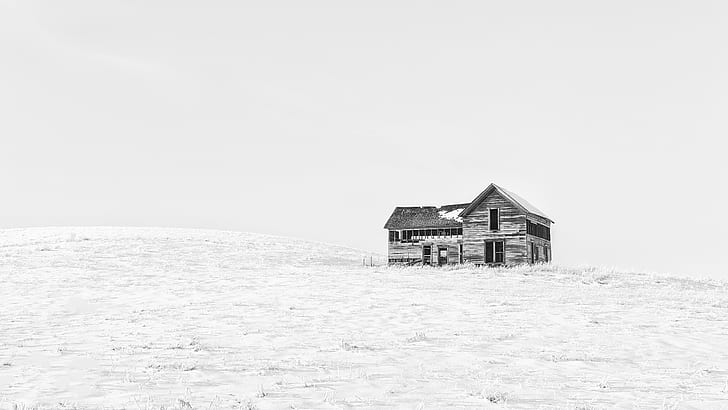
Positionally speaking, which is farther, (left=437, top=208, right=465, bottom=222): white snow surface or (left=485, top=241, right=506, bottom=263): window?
(left=437, top=208, right=465, bottom=222): white snow surface

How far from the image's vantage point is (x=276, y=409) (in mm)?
9195

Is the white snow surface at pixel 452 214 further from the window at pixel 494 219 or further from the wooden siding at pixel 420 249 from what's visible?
the window at pixel 494 219

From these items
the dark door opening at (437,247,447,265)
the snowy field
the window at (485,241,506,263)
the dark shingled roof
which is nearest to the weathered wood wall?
the window at (485,241,506,263)

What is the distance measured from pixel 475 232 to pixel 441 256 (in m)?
4.71

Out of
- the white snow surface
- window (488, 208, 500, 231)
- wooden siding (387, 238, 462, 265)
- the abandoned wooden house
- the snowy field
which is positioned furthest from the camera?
the white snow surface

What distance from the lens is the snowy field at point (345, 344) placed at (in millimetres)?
10273

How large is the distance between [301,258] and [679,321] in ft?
120

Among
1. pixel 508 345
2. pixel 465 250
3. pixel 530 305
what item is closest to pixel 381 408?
pixel 508 345

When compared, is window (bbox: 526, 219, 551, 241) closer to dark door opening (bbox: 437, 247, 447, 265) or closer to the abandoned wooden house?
the abandoned wooden house

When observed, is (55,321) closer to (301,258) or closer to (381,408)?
(381,408)

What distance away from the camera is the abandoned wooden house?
51438 millimetres

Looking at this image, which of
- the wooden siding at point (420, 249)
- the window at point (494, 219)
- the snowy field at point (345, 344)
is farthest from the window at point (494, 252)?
the snowy field at point (345, 344)

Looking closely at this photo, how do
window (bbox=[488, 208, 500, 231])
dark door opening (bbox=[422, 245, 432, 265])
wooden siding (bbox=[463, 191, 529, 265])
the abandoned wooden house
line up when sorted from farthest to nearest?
dark door opening (bbox=[422, 245, 432, 265]), window (bbox=[488, 208, 500, 231]), the abandoned wooden house, wooden siding (bbox=[463, 191, 529, 265])

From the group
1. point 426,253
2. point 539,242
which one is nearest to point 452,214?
point 426,253
